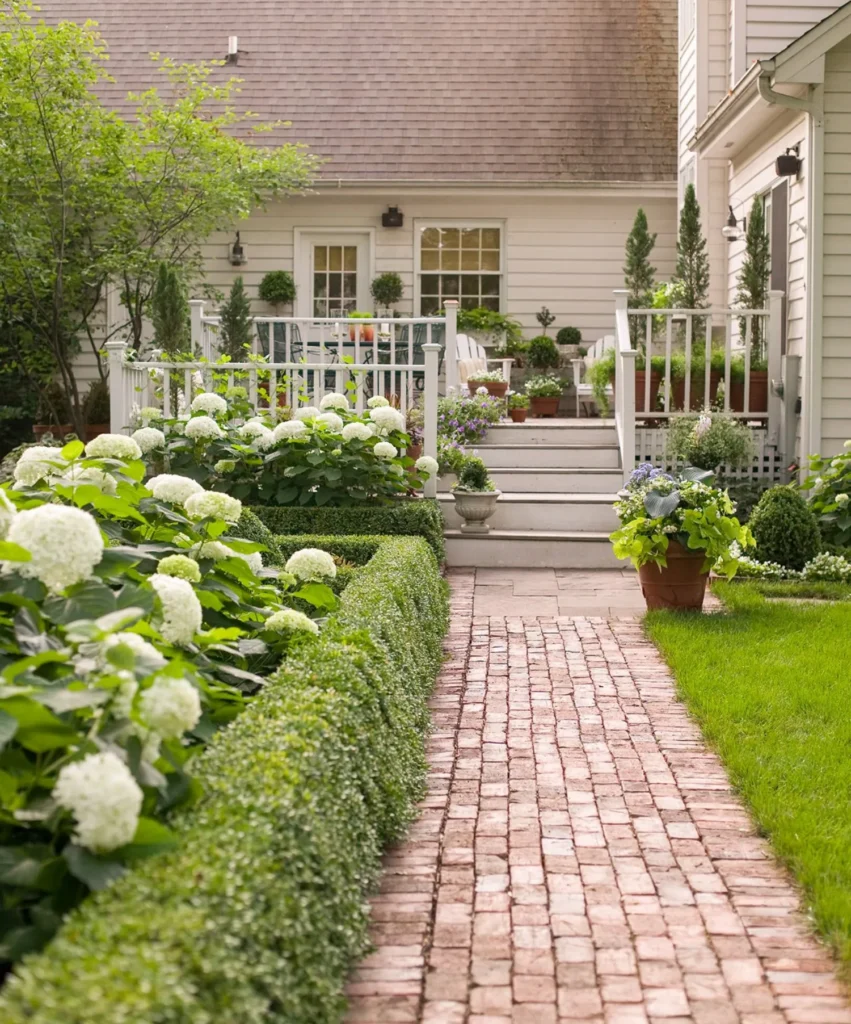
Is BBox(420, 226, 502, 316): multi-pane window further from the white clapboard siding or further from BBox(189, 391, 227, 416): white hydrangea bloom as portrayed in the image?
BBox(189, 391, 227, 416): white hydrangea bloom

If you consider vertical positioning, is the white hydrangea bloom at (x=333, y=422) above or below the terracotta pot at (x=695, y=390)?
below

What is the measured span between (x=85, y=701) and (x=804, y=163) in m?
8.96

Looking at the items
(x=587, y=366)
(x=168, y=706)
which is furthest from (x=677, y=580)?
(x=587, y=366)

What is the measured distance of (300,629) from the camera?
13.7 ft

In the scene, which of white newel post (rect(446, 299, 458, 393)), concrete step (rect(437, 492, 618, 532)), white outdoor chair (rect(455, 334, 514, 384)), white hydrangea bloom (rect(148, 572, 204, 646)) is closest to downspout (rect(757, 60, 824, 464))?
concrete step (rect(437, 492, 618, 532))

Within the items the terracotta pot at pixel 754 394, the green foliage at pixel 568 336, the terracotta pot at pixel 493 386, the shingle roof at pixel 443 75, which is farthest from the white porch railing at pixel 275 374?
the shingle roof at pixel 443 75

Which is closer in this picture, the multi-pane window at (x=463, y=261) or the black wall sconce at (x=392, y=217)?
the black wall sconce at (x=392, y=217)

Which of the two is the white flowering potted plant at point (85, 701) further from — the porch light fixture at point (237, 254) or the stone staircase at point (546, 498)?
the porch light fixture at point (237, 254)

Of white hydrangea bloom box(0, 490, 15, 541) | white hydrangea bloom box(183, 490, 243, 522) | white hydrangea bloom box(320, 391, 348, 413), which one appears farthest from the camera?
white hydrangea bloom box(320, 391, 348, 413)

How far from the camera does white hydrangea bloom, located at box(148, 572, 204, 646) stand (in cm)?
307

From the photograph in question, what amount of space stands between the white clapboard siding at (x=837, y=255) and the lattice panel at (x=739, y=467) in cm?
67

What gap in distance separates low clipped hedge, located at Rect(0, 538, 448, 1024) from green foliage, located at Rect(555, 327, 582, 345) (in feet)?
37.4

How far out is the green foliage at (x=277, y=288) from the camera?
15.5 meters

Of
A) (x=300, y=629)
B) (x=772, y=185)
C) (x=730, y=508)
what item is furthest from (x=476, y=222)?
(x=300, y=629)
